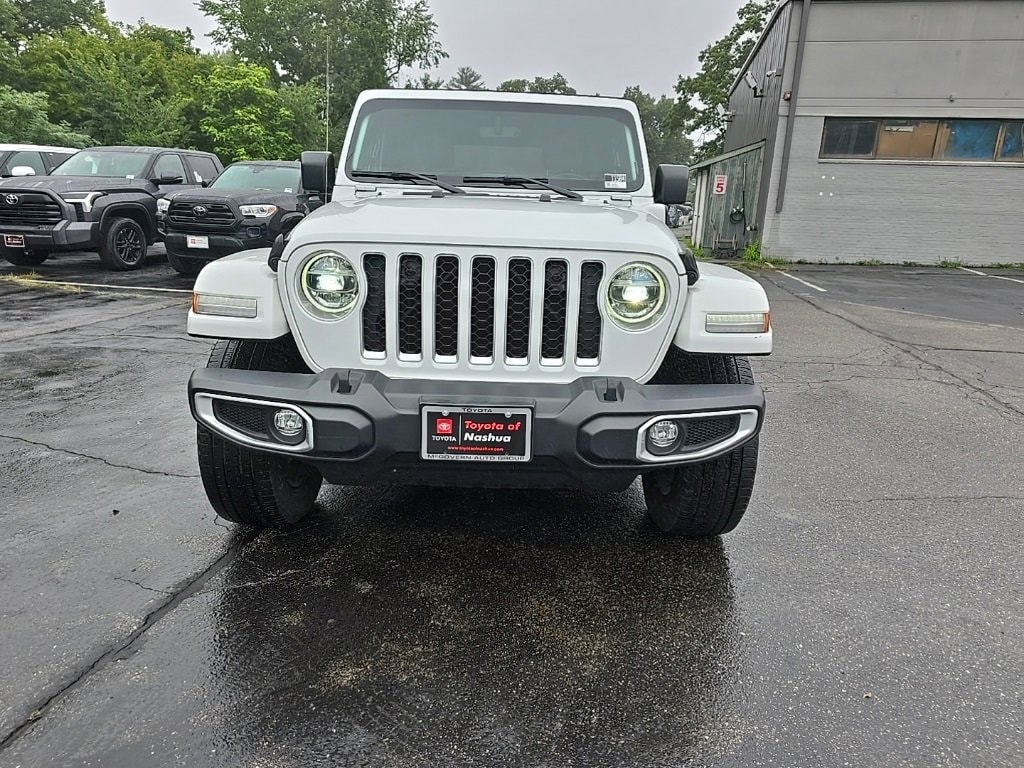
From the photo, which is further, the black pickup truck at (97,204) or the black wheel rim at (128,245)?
the black wheel rim at (128,245)

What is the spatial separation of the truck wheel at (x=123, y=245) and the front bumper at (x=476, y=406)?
410 inches

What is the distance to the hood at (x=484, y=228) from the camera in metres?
2.47

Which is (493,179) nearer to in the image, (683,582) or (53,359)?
(683,582)

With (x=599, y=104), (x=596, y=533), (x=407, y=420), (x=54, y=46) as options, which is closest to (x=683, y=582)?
(x=596, y=533)

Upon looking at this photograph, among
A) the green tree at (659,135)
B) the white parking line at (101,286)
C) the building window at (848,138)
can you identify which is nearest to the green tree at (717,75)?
the building window at (848,138)

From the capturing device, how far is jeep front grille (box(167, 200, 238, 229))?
10.4 metres

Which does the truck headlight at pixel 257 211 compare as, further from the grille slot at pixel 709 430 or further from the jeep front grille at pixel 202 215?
the grille slot at pixel 709 430

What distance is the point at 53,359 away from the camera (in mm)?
6168

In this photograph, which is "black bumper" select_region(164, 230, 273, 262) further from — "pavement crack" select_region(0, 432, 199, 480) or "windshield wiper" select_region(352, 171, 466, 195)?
"windshield wiper" select_region(352, 171, 466, 195)

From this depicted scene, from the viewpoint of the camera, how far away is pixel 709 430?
2.54 m

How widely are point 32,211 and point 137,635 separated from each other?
1060 centimetres

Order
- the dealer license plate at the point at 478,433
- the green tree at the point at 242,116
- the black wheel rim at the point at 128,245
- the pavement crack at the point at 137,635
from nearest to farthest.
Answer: the pavement crack at the point at 137,635, the dealer license plate at the point at 478,433, the black wheel rim at the point at 128,245, the green tree at the point at 242,116

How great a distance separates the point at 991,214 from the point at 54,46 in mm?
36155

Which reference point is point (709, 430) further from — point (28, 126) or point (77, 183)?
point (28, 126)
